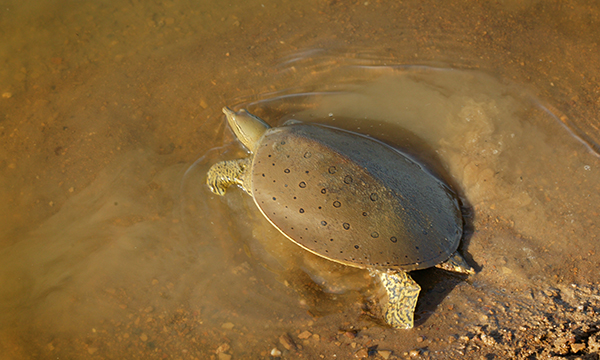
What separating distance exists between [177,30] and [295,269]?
3.78m

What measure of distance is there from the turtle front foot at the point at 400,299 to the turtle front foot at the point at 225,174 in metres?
1.71

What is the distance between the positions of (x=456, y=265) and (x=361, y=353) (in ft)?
3.49

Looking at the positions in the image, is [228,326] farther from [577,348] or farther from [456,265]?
[577,348]

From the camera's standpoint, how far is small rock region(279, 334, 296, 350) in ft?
9.31

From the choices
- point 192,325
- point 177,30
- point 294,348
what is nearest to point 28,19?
point 177,30

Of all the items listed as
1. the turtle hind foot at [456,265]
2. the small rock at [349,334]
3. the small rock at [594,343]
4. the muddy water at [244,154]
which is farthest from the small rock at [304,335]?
the small rock at [594,343]

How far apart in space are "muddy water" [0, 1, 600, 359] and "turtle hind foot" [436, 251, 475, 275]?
0.63 feet

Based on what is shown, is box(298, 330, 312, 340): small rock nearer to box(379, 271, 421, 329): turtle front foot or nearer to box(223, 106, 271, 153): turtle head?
box(379, 271, 421, 329): turtle front foot

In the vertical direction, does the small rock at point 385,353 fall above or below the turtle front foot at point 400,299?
below

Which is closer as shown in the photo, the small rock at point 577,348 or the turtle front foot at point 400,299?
the small rock at point 577,348

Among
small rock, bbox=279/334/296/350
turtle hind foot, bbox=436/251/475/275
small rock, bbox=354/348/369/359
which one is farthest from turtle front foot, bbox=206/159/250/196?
turtle hind foot, bbox=436/251/475/275

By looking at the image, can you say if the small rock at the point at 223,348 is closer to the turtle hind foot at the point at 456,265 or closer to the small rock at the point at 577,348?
the turtle hind foot at the point at 456,265

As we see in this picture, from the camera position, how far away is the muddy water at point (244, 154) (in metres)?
2.93

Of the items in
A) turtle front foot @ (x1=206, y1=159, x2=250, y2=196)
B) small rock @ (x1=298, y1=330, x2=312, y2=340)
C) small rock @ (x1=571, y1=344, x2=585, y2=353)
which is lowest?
small rock @ (x1=298, y1=330, x2=312, y2=340)
